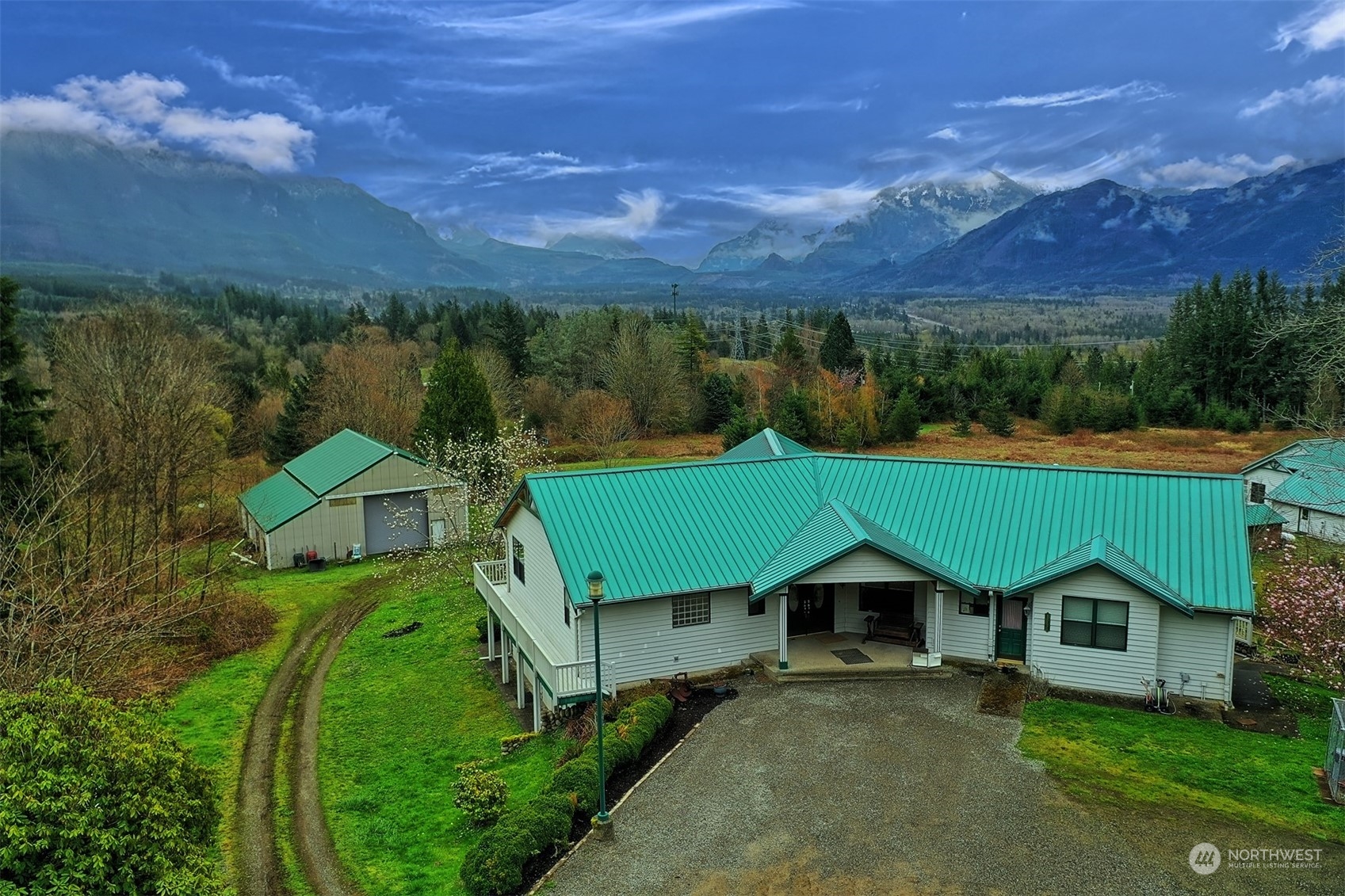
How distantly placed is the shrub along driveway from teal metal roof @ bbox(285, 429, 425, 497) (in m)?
26.8

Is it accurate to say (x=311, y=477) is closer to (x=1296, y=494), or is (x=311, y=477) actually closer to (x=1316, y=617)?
(x=1316, y=617)

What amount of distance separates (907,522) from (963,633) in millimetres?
3120

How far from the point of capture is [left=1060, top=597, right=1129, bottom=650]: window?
19.3 meters

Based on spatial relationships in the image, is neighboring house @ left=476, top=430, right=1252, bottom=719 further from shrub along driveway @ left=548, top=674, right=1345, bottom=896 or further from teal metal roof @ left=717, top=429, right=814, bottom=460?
teal metal roof @ left=717, top=429, right=814, bottom=460

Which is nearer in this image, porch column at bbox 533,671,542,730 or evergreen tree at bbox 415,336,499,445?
porch column at bbox 533,671,542,730

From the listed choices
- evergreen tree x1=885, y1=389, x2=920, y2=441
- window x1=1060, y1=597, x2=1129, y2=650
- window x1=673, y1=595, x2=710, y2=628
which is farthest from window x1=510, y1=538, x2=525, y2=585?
evergreen tree x1=885, y1=389, x2=920, y2=441

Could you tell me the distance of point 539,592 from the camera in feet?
75.3

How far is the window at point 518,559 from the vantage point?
24.6 metres

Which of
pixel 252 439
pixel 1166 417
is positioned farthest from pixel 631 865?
pixel 1166 417

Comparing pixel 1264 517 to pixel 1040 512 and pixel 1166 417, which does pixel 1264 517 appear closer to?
pixel 1040 512

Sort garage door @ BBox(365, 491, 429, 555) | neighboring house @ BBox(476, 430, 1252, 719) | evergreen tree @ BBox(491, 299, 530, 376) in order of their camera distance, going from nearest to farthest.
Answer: neighboring house @ BBox(476, 430, 1252, 719)
garage door @ BBox(365, 491, 429, 555)
evergreen tree @ BBox(491, 299, 530, 376)

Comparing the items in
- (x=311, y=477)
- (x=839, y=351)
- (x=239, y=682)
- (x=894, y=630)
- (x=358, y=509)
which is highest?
(x=839, y=351)

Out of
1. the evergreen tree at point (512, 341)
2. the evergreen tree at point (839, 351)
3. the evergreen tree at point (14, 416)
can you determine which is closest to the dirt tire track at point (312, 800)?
the evergreen tree at point (14, 416)

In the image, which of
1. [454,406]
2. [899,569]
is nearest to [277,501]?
[454,406]
